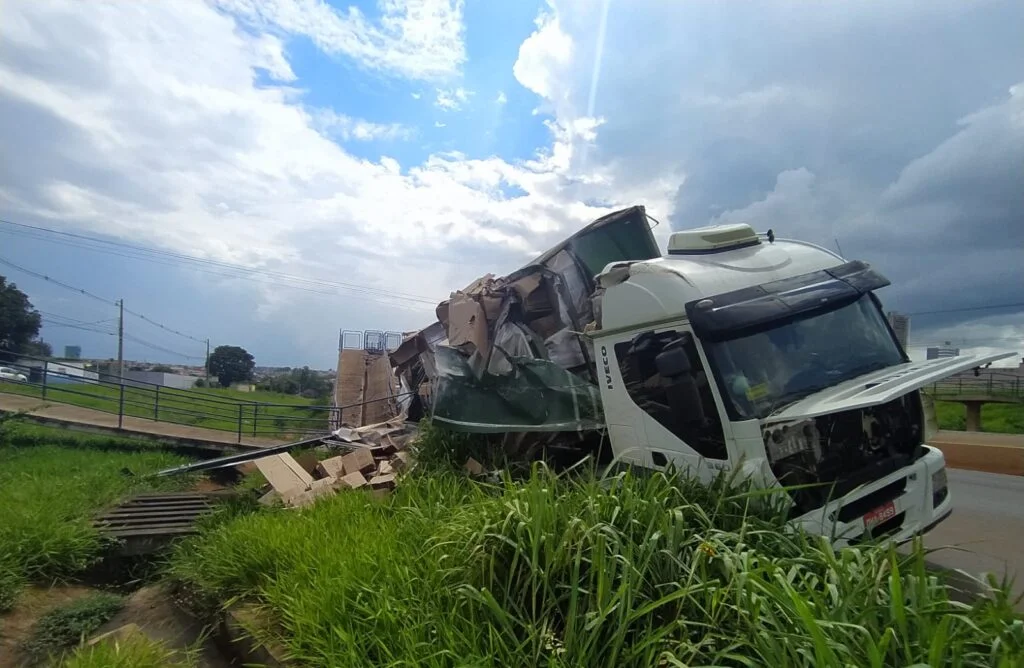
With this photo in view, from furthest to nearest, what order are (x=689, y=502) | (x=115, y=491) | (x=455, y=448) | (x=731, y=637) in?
(x=115, y=491)
(x=455, y=448)
(x=689, y=502)
(x=731, y=637)

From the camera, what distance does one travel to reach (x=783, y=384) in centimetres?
415

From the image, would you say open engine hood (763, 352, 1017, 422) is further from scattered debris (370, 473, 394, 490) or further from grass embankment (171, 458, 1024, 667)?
scattered debris (370, 473, 394, 490)

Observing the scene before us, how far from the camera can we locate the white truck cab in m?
3.89

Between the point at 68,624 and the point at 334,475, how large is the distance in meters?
2.85

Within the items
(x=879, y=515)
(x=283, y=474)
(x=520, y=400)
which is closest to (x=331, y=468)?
(x=283, y=474)

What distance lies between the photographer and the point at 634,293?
4.95 m

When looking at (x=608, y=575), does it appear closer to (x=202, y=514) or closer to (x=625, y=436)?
(x=625, y=436)

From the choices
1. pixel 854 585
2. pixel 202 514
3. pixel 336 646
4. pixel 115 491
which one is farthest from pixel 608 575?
pixel 115 491

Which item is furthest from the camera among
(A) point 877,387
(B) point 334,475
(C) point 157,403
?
(C) point 157,403

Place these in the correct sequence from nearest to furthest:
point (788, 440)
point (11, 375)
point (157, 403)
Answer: point (788, 440)
point (11, 375)
point (157, 403)

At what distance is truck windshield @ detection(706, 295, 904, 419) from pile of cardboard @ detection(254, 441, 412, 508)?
364 centimetres

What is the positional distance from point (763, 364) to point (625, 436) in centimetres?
131

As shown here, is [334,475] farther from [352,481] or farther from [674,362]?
[674,362]

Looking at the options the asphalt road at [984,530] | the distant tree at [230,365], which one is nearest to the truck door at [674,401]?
the asphalt road at [984,530]
